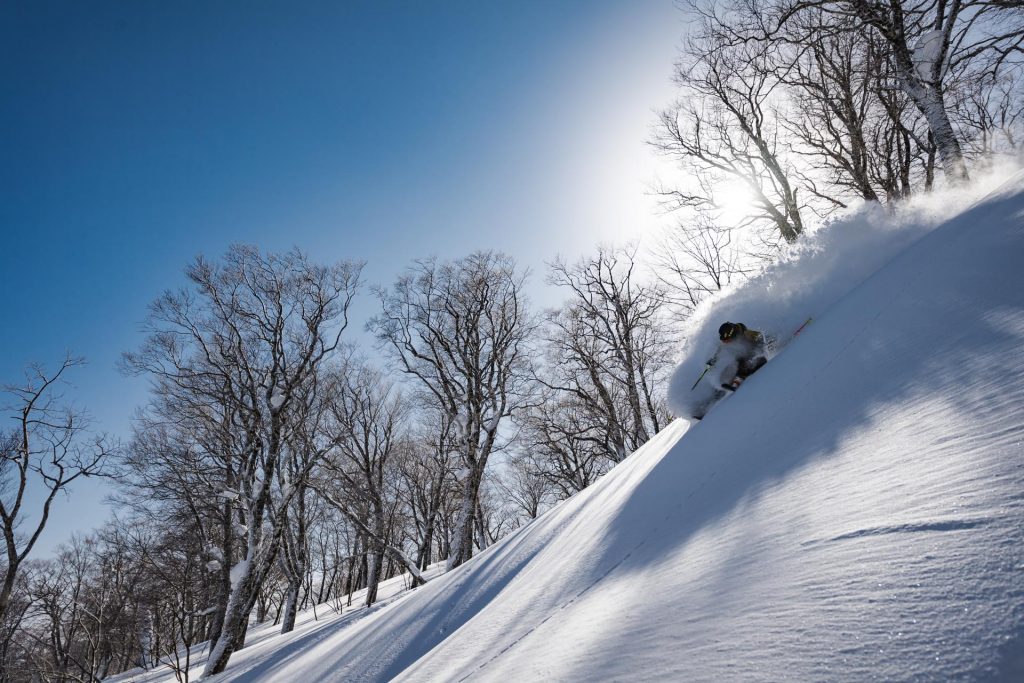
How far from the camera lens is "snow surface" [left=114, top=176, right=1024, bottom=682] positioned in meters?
0.74

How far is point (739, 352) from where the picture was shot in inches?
166

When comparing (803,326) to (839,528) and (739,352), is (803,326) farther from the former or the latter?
(839,528)

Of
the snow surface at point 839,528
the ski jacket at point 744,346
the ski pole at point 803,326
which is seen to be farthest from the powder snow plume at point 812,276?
the snow surface at point 839,528

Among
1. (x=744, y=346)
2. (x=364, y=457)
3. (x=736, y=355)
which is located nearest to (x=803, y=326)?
(x=744, y=346)

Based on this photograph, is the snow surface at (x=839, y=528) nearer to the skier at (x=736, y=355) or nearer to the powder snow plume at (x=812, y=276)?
the skier at (x=736, y=355)

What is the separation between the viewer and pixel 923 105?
256 inches

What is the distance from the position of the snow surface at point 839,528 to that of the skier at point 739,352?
2.65 ft

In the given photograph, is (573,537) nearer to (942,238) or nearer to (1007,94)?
(942,238)

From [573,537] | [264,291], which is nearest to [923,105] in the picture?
[573,537]

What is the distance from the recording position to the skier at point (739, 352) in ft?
13.7

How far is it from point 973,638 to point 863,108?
44.5 feet

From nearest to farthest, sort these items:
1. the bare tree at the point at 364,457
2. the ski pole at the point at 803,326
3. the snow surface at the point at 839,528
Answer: the snow surface at the point at 839,528, the ski pole at the point at 803,326, the bare tree at the point at 364,457

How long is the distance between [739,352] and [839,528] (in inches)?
135

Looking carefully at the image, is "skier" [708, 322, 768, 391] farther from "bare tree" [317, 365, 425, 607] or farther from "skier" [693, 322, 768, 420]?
"bare tree" [317, 365, 425, 607]
